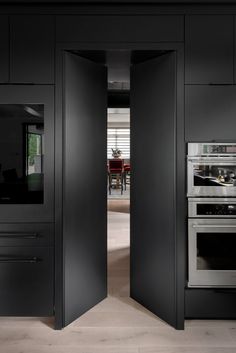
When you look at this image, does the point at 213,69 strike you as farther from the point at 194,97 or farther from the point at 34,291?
the point at 34,291

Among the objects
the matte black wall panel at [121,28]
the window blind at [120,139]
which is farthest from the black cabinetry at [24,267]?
the window blind at [120,139]

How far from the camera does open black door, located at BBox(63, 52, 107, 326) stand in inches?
107

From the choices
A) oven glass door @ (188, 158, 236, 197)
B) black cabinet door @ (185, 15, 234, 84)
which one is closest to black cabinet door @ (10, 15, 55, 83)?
black cabinet door @ (185, 15, 234, 84)

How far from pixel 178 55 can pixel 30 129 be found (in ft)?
4.03

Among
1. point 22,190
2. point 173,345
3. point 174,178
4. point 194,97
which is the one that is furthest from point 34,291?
point 194,97

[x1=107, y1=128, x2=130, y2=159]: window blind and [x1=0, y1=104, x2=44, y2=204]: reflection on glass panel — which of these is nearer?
[x1=0, y1=104, x2=44, y2=204]: reflection on glass panel

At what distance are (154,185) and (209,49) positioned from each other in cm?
111

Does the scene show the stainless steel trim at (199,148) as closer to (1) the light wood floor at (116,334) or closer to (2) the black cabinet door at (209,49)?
(2) the black cabinet door at (209,49)

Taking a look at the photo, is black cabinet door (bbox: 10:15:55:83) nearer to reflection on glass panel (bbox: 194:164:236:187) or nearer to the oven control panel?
reflection on glass panel (bbox: 194:164:236:187)

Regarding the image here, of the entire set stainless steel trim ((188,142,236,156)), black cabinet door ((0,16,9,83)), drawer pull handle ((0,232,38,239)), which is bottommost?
drawer pull handle ((0,232,38,239))

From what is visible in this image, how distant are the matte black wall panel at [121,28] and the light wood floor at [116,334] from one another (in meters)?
2.14

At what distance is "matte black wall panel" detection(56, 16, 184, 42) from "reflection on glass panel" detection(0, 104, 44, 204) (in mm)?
598

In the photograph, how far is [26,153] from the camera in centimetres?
269

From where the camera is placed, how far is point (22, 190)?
2.71m
